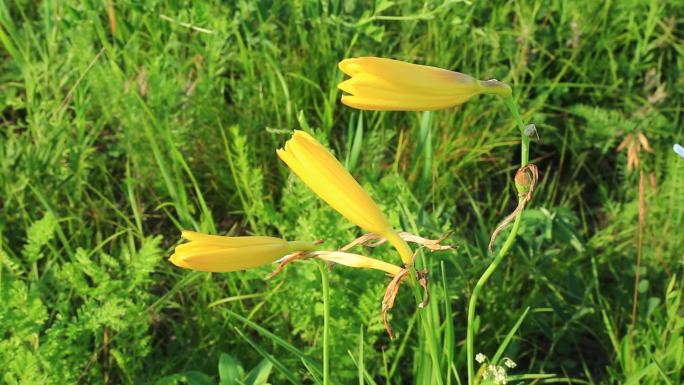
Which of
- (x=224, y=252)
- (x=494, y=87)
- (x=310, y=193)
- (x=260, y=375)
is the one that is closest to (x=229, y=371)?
(x=260, y=375)

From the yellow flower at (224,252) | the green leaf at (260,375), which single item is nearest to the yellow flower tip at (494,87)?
the yellow flower at (224,252)

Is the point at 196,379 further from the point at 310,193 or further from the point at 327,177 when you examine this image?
the point at 327,177

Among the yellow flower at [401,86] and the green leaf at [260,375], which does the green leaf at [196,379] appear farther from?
the yellow flower at [401,86]

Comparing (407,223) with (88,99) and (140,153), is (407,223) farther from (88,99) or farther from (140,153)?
(88,99)

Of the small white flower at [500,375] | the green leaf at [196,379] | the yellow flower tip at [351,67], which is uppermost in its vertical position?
the yellow flower tip at [351,67]

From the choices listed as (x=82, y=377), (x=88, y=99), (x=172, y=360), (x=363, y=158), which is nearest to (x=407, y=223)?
(x=363, y=158)

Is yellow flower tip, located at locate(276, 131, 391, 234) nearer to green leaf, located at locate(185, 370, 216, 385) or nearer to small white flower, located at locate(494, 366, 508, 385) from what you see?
small white flower, located at locate(494, 366, 508, 385)

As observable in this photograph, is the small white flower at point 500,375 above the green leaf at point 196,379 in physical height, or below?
above
